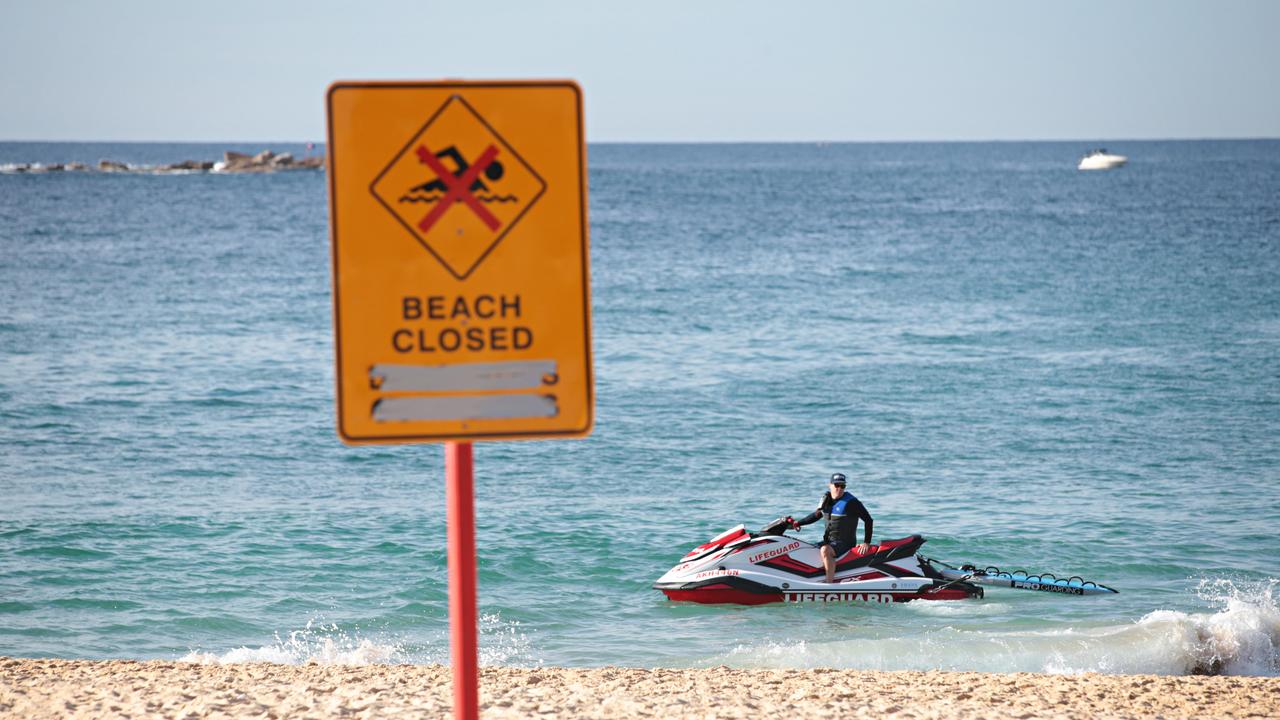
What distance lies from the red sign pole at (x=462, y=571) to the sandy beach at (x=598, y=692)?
5275mm

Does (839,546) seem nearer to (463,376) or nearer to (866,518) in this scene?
(866,518)

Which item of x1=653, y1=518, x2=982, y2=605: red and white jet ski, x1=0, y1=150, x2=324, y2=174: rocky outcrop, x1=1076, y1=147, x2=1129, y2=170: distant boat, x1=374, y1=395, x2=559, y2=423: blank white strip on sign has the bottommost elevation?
x1=653, y1=518, x2=982, y2=605: red and white jet ski

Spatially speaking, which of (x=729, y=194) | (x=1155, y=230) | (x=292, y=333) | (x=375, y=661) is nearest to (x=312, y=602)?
(x=375, y=661)

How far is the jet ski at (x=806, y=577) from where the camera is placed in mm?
15508

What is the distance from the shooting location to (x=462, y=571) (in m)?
3.86

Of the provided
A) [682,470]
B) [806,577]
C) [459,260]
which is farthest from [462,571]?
[682,470]

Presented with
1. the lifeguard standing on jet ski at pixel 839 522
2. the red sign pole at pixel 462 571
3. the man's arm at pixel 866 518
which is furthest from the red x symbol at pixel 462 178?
the man's arm at pixel 866 518

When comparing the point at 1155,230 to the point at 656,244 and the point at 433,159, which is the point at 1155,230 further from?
the point at 433,159

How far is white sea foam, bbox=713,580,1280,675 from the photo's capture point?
1300cm

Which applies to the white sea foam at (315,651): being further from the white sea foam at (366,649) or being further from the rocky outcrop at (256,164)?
the rocky outcrop at (256,164)

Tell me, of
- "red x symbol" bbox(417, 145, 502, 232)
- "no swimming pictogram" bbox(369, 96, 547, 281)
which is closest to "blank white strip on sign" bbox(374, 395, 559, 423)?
"no swimming pictogram" bbox(369, 96, 547, 281)

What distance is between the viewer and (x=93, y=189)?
11250 cm

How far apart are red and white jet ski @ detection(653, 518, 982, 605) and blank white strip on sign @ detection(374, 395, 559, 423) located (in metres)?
12.0

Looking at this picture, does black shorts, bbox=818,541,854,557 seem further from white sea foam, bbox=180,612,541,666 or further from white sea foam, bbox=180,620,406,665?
white sea foam, bbox=180,620,406,665
